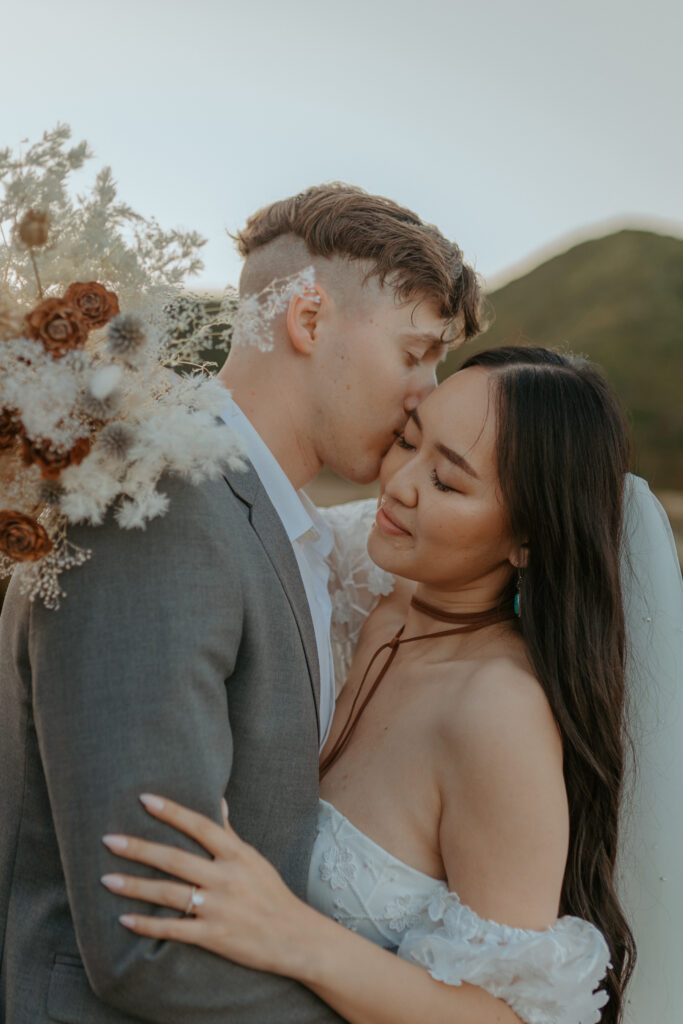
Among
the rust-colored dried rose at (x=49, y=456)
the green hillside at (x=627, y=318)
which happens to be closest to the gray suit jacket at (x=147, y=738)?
the rust-colored dried rose at (x=49, y=456)

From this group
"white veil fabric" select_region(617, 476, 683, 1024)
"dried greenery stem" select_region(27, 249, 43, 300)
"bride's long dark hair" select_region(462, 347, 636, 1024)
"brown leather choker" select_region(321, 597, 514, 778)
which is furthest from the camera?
"brown leather choker" select_region(321, 597, 514, 778)

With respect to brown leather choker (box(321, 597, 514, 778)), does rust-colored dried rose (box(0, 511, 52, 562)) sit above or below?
above

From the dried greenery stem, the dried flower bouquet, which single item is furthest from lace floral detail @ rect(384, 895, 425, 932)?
the dried greenery stem

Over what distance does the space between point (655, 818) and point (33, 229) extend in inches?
90.9

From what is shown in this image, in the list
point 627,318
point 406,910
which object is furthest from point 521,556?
point 627,318

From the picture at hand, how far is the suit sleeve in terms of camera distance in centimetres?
176

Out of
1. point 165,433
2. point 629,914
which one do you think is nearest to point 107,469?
point 165,433

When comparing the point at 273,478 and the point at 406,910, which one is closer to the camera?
the point at 406,910

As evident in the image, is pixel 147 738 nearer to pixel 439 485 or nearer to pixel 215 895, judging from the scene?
pixel 215 895

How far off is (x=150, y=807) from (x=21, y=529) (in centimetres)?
61

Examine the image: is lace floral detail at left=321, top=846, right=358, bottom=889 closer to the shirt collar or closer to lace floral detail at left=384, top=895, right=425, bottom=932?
lace floral detail at left=384, top=895, right=425, bottom=932

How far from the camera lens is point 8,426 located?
174cm

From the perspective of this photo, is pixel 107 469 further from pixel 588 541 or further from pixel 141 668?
pixel 588 541

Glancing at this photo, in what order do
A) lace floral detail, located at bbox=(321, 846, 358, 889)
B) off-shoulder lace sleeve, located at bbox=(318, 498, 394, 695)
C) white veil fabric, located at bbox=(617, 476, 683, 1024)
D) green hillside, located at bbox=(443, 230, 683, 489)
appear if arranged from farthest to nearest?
green hillside, located at bbox=(443, 230, 683, 489) < off-shoulder lace sleeve, located at bbox=(318, 498, 394, 695) < white veil fabric, located at bbox=(617, 476, 683, 1024) < lace floral detail, located at bbox=(321, 846, 358, 889)
